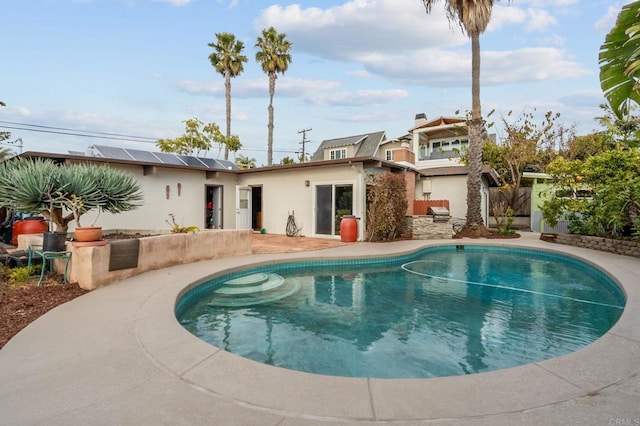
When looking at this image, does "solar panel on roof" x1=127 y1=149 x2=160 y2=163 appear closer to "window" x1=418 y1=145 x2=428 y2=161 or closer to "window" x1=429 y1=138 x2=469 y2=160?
"window" x1=429 y1=138 x2=469 y2=160

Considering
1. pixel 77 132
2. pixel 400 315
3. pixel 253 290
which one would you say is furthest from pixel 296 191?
pixel 77 132

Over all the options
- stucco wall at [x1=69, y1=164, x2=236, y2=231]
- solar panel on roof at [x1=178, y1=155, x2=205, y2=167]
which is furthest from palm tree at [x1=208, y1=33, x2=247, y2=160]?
stucco wall at [x1=69, y1=164, x2=236, y2=231]

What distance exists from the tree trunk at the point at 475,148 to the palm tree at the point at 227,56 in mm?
18683

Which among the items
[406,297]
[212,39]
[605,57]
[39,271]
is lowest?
[406,297]

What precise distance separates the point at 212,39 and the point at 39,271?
82.0ft

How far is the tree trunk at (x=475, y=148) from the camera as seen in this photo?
1367cm

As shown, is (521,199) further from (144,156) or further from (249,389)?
(249,389)

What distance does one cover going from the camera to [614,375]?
2.76 m

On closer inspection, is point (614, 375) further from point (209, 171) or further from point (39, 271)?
point (209, 171)

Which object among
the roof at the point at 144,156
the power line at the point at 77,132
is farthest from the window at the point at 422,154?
the power line at the point at 77,132

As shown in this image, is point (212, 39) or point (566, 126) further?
point (212, 39)

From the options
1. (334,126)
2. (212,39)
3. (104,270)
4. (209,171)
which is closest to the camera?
(104,270)

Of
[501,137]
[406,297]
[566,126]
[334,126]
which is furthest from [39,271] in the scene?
[334,126]

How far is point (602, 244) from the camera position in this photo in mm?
10609
